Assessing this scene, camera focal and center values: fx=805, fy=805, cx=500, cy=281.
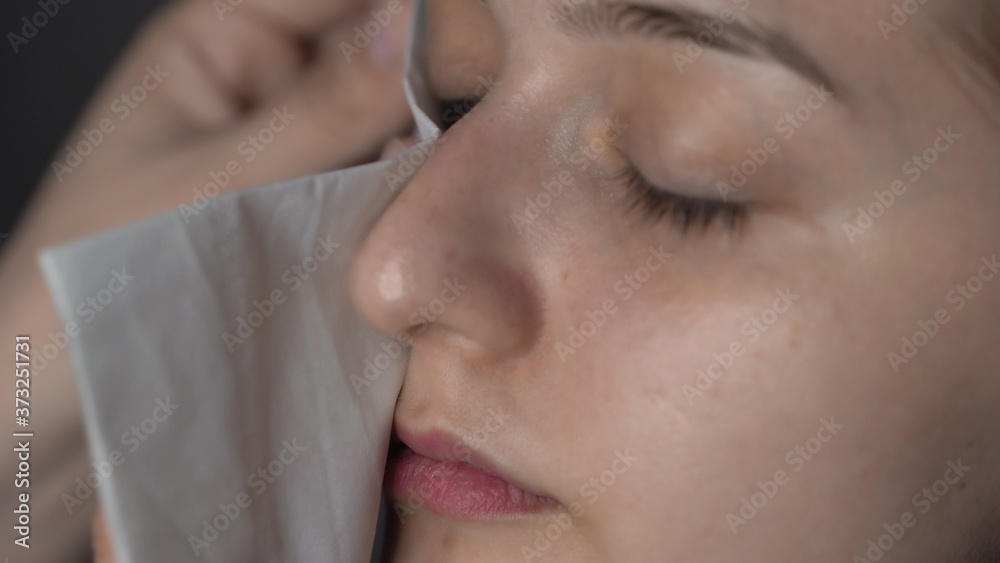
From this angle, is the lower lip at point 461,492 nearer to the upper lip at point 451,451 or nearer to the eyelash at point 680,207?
the upper lip at point 451,451

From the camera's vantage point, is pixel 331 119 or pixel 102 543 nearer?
pixel 102 543

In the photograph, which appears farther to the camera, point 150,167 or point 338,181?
point 150,167

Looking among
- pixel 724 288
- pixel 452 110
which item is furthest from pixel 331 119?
pixel 724 288

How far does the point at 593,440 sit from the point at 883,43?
30 centimetres

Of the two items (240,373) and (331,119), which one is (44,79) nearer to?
(331,119)

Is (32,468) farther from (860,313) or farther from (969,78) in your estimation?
(969,78)

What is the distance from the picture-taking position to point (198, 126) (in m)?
0.81

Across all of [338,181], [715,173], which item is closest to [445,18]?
[338,181]

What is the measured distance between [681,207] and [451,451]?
22cm

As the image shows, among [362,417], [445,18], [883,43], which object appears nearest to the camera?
[883,43]

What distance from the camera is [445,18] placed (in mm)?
690

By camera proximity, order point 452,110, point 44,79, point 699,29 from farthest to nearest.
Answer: point 44,79
point 452,110
point 699,29

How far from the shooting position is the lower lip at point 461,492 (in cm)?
54

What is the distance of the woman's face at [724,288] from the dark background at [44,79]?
0.63 meters
